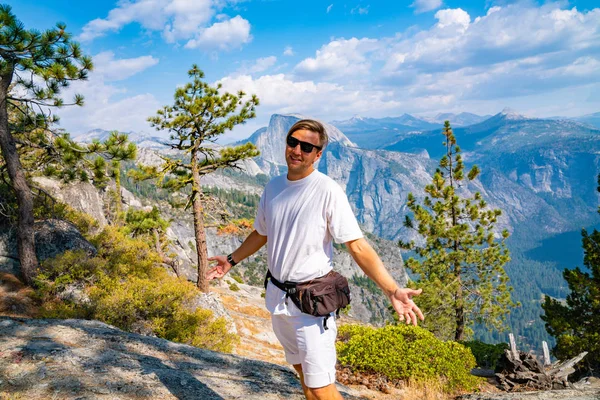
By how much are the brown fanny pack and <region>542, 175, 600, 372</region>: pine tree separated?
1606 centimetres

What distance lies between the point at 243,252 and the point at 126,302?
8.03 m

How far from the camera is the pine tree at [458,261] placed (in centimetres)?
1828

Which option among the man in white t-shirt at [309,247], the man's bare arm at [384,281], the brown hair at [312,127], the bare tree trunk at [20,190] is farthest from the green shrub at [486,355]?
the bare tree trunk at [20,190]

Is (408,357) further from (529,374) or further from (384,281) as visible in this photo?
(384,281)

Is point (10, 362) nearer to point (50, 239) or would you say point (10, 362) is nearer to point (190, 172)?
point (50, 239)

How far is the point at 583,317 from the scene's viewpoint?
15.5 meters

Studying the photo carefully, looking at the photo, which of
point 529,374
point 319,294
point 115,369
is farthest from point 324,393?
point 529,374

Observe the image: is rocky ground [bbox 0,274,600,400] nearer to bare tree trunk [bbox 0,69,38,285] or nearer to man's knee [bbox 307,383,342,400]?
man's knee [bbox 307,383,342,400]

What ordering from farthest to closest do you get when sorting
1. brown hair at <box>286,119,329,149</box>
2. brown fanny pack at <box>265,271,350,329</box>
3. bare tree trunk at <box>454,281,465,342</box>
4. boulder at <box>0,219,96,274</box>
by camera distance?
1. bare tree trunk at <box>454,281,465,342</box>
2. boulder at <box>0,219,96,274</box>
3. brown hair at <box>286,119,329,149</box>
4. brown fanny pack at <box>265,271,350,329</box>

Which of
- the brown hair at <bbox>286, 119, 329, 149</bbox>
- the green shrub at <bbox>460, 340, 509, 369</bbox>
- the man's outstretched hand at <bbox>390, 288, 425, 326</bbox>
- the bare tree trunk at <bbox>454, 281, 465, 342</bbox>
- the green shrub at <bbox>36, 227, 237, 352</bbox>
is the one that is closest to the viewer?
the man's outstretched hand at <bbox>390, 288, 425, 326</bbox>

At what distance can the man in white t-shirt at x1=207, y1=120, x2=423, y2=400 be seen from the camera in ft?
9.62

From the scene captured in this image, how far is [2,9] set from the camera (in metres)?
8.41

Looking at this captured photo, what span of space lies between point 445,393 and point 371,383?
4.91ft

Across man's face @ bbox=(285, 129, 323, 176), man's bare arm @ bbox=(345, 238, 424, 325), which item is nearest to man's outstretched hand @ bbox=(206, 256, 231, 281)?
man's face @ bbox=(285, 129, 323, 176)
